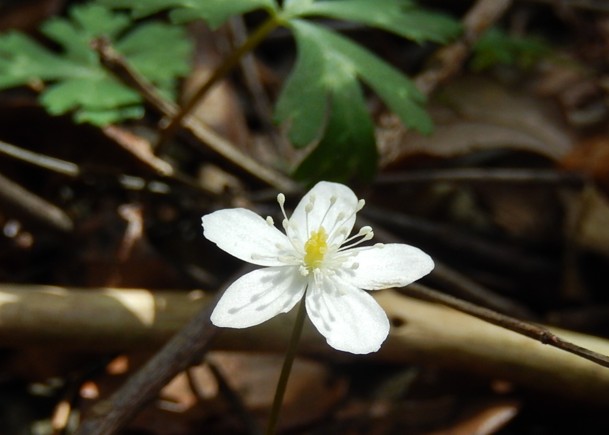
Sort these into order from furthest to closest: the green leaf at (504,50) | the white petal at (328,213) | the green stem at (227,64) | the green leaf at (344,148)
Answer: the green leaf at (504,50), the green stem at (227,64), the green leaf at (344,148), the white petal at (328,213)

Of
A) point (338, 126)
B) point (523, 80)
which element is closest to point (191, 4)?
point (338, 126)

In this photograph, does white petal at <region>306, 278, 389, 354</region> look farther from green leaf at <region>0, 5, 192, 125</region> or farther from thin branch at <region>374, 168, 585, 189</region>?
green leaf at <region>0, 5, 192, 125</region>

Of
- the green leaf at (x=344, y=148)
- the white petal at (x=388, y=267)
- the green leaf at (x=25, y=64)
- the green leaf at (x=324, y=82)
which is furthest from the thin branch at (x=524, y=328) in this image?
the green leaf at (x=25, y=64)

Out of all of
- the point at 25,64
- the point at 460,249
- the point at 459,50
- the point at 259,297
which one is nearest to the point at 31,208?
the point at 25,64

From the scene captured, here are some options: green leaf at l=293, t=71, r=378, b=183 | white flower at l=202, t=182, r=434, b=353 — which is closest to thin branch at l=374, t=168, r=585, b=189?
green leaf at l=293, t=71, r=378, b=183

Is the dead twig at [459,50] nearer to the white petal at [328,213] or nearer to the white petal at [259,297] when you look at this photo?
the white petal at [328,213]

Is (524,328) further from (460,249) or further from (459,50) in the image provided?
(459,50)

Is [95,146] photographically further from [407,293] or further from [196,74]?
[407,293]

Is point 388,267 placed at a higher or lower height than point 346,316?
higher
